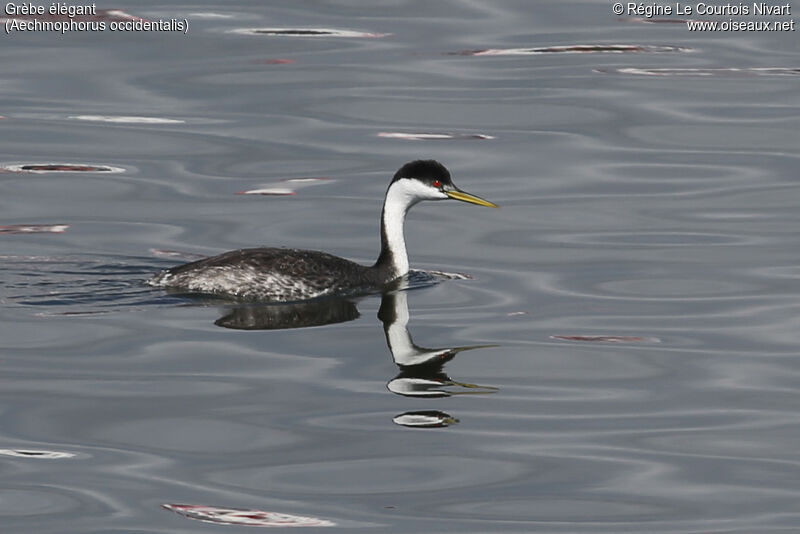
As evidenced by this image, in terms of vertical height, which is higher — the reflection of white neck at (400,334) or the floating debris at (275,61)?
the floating debris at (275,61)

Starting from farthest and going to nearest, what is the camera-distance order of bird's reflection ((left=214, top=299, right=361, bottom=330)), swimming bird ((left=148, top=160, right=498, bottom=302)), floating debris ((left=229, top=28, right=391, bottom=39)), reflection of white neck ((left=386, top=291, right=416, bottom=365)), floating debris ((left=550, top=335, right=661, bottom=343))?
floating debris ((left=229, top=28, right=391, bottom=39)) < swimming bird ((left=148, top=160, right=498, bottom=302)) < bird's reflection ((left=214, top=299, right=361, bottom=330)) < floating debris ((left=550, top=335, right=661, bottom=343)) < reflection of white neck ((left=386, top=291, right=416, bottom=365))

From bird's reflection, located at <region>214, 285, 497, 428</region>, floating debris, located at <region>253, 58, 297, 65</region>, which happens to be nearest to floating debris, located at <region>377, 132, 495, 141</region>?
floating debris, located at <region>253, 58, 297, 65</region>

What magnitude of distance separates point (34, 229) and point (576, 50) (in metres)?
12.8

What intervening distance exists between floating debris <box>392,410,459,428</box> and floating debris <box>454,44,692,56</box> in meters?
16.9

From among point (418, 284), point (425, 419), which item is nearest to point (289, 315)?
point (418, 284)

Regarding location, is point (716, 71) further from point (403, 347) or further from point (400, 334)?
point (403, 347)

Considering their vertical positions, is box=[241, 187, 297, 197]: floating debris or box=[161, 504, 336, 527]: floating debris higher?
box=[241, 187, 297, 197]: floating debris

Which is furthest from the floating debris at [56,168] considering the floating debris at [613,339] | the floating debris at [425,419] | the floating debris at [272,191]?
the floating debris at [425,419]

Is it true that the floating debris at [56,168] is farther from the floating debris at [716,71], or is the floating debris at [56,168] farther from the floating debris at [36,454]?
the floating debris at [36,454]

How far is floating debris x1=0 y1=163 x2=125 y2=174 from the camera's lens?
2130 centimetres

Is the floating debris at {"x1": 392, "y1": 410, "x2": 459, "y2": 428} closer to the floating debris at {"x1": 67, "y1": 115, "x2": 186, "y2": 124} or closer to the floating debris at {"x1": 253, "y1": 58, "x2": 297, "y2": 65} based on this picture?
the floating debris at {"x1": 67, "y1": 115, "x2": 186, "y2": 124}

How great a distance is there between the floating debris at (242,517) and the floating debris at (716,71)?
17770 mm

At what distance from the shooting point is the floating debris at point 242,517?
33.9 feet

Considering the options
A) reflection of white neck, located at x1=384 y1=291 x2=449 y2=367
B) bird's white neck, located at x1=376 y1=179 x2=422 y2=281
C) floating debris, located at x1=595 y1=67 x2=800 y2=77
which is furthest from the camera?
floating debris, located at x1=595 y1=67 x2=800 y2=77
